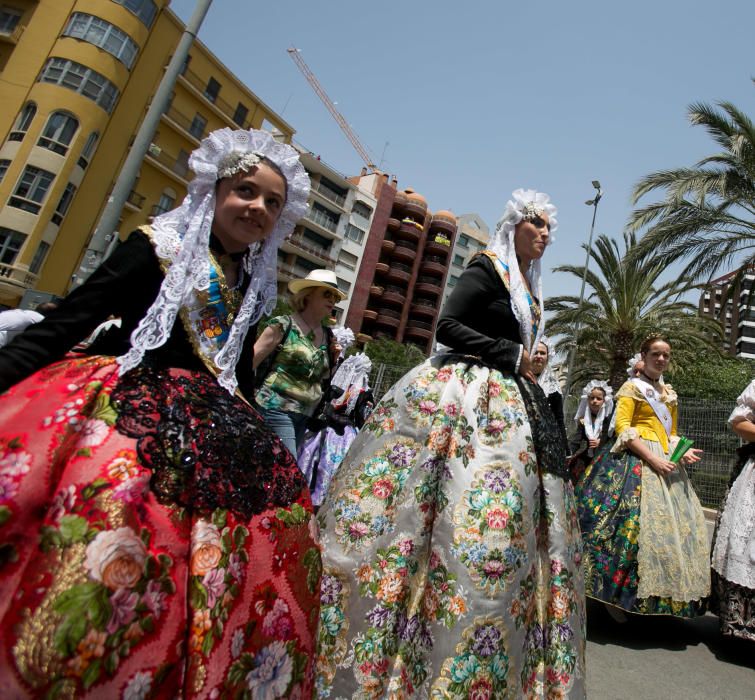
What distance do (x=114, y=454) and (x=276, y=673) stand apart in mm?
635

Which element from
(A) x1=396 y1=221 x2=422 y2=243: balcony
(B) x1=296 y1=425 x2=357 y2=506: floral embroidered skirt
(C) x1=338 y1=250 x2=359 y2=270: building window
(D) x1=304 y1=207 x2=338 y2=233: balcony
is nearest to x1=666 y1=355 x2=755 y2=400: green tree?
(B) x1=296 y1=425 x2=357 y2=506: floral embroidered skirt

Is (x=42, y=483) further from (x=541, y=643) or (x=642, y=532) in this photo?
(x=642, y=532)

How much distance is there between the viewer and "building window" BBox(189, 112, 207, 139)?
106 ft

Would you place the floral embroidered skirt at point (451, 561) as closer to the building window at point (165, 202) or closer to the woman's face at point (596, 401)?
the woman's face at point (596, 401)

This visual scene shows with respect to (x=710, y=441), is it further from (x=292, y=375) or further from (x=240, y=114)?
(x=240, y=114)

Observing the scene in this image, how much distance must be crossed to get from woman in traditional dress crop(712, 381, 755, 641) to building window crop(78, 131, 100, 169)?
28.7 metres

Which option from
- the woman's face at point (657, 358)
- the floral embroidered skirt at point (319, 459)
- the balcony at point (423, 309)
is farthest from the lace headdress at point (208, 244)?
the balcony at point (423, 309)

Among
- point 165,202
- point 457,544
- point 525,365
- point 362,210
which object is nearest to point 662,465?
point 525,365

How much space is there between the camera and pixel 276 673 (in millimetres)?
1297

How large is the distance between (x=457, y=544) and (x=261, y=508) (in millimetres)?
955

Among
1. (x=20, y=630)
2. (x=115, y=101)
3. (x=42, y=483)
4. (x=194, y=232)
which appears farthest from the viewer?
(x=115, y=101)

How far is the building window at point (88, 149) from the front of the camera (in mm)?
25669

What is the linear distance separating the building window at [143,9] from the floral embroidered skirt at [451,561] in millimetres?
30886

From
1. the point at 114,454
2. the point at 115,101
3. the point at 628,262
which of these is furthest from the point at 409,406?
the point at 115,101
